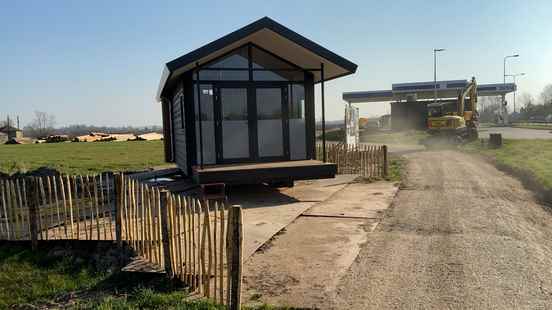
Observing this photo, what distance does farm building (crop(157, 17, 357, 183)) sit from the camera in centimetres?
1143

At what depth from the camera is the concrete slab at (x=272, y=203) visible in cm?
773

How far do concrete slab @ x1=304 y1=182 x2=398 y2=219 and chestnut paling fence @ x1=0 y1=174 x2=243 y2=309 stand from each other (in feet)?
11.1

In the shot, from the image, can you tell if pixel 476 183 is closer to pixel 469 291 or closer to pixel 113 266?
pixel 469 291

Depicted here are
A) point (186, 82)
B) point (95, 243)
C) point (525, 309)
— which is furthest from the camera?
point (186, 82)

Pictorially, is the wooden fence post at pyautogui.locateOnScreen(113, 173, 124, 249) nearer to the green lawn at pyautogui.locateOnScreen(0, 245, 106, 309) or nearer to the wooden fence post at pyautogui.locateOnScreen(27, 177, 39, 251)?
the green lawn at pyautogui.locateOnScreen(0, 245, 106, 309)

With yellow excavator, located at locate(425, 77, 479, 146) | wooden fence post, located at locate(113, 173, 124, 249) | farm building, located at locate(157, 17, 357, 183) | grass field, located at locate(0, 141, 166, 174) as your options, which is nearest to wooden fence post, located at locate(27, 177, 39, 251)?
wooden fence post, located at locate(113, 173, 124, 249)

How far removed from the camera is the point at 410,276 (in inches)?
219

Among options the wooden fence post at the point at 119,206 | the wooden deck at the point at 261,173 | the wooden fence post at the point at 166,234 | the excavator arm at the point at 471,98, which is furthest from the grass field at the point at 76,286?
the excavator arm at the point at 471,98

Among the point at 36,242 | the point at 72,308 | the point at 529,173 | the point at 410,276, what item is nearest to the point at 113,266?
the point at 72,308

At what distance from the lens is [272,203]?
1078 cm

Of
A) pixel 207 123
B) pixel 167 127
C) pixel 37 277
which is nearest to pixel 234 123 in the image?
pixel 207 123

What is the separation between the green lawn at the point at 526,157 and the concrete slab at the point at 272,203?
6010 millimetres

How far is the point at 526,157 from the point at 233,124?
1405cm

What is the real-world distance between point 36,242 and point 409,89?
64065 mm
